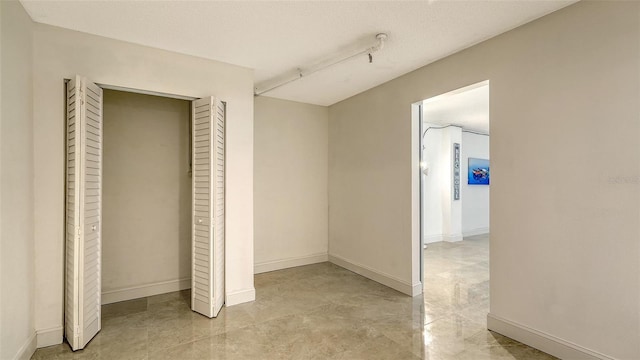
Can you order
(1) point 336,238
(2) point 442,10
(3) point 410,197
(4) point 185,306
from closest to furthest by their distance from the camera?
(2) point 442,10, (4) point 185,306, (3) point 410,197, (1) point 336,238

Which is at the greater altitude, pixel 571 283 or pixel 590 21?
pixel 590 21

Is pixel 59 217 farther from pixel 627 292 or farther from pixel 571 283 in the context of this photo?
pixel 627 292

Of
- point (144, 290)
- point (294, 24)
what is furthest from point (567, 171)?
point (144, 290)

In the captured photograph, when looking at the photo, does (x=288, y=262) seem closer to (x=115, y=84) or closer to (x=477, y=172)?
(x=115, y=84)

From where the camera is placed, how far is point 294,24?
2.46 metres

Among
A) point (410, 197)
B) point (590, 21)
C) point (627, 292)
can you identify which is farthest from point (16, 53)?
point (627, 292)

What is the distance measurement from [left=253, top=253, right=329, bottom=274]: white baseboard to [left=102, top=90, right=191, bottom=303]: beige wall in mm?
991

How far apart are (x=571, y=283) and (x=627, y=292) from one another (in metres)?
0.29

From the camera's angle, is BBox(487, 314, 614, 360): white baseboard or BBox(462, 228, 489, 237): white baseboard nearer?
BBox(487, 314, 614, 360): white baseboard

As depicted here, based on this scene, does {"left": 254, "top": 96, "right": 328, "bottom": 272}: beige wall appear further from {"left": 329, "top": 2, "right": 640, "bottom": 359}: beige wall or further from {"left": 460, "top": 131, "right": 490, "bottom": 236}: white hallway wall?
{"left": 460, "top": 131, "right": 490, "bottom": 236}: white hallway wall

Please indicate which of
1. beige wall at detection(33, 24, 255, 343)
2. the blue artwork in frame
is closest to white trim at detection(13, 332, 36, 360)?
beige wall at detection(33, 24, 255, 343)

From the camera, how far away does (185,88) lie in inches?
118

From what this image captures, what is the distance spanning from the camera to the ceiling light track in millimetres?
2701

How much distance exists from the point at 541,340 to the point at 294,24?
3075mm
